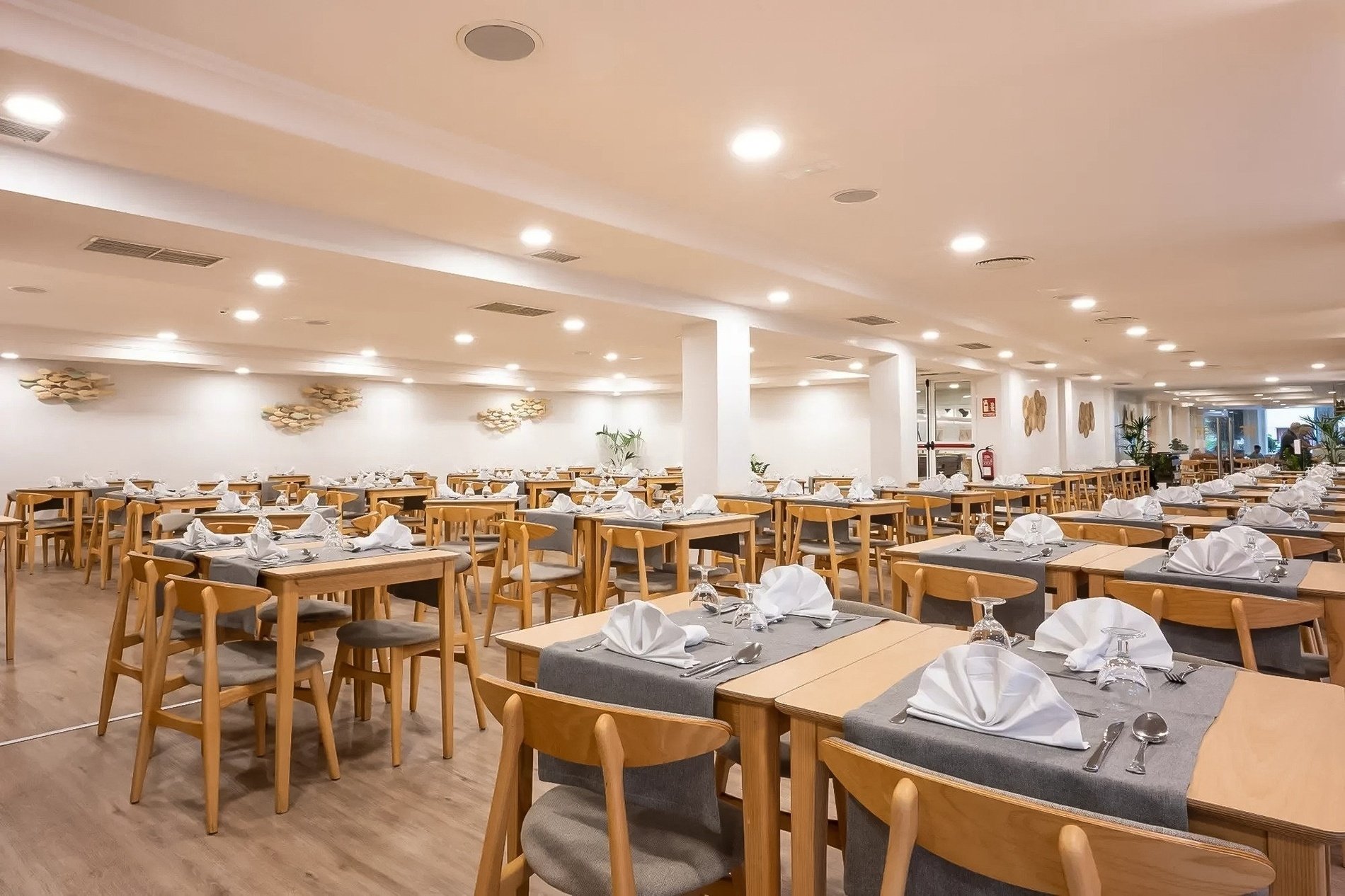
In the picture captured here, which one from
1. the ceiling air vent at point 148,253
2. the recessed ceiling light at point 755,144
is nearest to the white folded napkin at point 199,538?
the ceiling air vent at point 148,253

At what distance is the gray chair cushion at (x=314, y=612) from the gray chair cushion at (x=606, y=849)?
6.25 ft

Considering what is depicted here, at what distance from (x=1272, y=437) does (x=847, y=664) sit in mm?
30444

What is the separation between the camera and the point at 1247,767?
3.52ft

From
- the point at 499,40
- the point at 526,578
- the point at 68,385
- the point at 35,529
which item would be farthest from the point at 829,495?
the point at 68,385

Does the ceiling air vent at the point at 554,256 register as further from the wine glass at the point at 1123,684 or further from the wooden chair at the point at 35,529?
the wooden chair at the point at 35,529

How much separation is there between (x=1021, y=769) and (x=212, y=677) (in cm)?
230

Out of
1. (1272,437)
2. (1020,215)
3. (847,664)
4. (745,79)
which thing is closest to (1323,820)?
(847,664)

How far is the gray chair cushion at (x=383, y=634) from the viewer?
2883mm

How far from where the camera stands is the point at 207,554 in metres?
2.97

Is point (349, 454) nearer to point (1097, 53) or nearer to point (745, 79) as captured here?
point (745, 79)

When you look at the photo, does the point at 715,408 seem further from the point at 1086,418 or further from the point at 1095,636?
the point at 1086,418

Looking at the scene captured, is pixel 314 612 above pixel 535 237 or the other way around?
the other way around

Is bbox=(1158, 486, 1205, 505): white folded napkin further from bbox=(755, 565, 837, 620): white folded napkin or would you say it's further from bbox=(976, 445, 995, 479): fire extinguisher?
bbox=(976, 445, 995, 479): fire extinguisher

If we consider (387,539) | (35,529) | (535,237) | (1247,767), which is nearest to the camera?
(1247,767)
